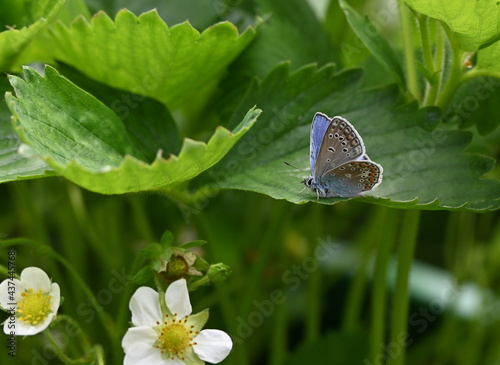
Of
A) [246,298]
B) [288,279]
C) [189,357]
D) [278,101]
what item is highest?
[278,101]

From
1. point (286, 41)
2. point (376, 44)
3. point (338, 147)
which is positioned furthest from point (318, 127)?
point (286, 41)

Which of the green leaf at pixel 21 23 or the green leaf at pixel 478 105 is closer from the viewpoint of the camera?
the green leaf at pixel 21 23

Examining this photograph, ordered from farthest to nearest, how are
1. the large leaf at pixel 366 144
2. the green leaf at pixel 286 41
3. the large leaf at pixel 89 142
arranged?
the green leaf at pixel 286 41
the large leaf at pixel 366 144
the large leaf at pixel 89 142

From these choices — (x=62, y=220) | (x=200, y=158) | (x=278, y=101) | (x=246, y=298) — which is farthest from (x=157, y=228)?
(x=200, y=158)

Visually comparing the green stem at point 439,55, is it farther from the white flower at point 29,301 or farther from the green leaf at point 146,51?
the white flower at point 29,301

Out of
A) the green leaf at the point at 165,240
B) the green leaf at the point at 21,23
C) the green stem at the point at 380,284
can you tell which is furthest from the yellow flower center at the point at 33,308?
the green stem at the point at 380,284

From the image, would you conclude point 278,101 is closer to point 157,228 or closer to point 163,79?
point 163,79
